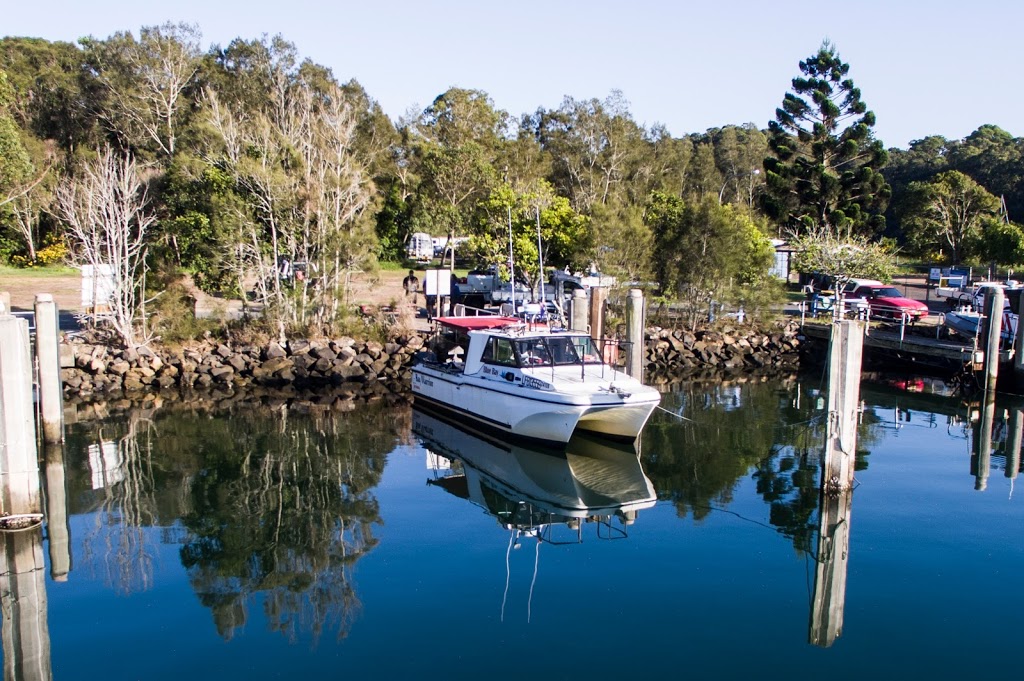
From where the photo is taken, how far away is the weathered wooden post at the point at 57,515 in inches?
518

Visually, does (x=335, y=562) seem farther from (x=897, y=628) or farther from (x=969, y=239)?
(x=969, y=239)

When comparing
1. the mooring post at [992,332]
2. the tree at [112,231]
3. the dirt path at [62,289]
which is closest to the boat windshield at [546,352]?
the dirt path at [62,289]

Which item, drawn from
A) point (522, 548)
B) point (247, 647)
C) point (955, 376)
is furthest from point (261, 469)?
point (955, 376)

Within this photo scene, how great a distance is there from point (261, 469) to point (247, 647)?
25.7 feet

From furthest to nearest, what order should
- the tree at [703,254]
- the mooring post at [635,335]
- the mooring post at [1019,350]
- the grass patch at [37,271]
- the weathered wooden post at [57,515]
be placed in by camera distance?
1. the grass patch at [37,271]
2. the tree at [703,254]
3. the mooring post at [1019,350]
4. the mooring post at [635,335]
5. the weathered wooden post at [57,515]

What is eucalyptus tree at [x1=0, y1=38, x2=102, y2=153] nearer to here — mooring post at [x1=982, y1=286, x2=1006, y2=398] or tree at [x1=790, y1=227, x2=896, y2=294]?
tree at [x1=790, y1=227, x2=896, y2=294]

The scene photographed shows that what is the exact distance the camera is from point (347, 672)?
1012cm

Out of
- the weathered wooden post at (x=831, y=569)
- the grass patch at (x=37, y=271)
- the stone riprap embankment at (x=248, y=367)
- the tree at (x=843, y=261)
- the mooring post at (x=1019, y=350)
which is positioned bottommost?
the weathered wooden post at (x=831, y=569)

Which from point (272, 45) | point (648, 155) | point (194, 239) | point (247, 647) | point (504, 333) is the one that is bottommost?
point (247, 647)

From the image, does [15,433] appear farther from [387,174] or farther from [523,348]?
[387,174]

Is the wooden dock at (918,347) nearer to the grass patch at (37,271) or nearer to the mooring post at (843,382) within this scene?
the mooring post at (843,382)

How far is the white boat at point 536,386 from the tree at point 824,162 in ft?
105

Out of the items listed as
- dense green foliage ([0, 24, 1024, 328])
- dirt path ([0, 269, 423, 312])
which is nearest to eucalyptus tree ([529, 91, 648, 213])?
dense green foliage ([0, 24, 1024, 328])

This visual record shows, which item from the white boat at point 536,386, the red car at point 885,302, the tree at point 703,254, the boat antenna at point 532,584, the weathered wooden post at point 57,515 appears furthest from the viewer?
the red car at point 885,302
